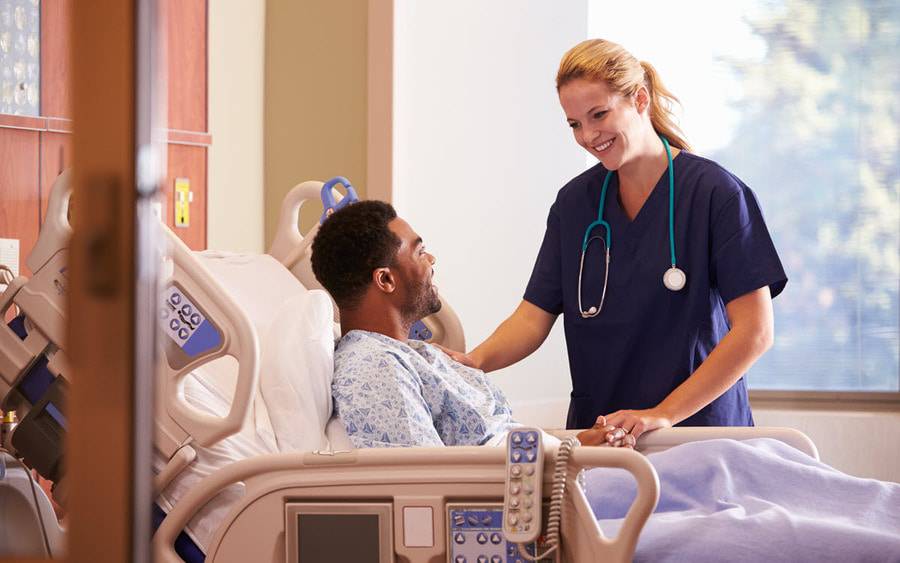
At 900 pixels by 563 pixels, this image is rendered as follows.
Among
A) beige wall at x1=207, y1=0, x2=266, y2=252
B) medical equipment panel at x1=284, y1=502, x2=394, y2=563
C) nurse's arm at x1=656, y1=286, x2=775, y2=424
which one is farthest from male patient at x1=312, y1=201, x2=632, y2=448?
beige wall at x1=207, y1=0, x2=266, y2=252

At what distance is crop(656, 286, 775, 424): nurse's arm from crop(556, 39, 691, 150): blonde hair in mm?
Answer: 516

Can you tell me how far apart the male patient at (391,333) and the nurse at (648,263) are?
250 mm

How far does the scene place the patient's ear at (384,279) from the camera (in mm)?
2086

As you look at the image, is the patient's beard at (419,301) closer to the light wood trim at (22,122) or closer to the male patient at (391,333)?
the male patient at (391,333)

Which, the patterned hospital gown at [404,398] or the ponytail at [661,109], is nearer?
the patterned hospital gown at [404,398]

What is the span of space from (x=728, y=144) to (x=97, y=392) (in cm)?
363

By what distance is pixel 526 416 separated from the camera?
381 centimetres

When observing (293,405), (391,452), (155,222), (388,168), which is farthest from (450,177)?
(155,222)

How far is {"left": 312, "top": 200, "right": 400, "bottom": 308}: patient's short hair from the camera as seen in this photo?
2.09m

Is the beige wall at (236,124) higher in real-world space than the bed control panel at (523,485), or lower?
higher

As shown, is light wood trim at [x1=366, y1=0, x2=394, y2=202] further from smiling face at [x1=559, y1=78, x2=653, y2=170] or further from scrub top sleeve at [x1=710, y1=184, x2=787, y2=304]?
scrub top sleeve at [x1=710, y1=184, x2=787, y2=304]

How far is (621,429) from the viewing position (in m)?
2.04

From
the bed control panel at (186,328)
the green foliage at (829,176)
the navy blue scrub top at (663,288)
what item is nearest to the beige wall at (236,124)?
the navy blue scrub top at (663,288)

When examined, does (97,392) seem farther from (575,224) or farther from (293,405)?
(575,224)
